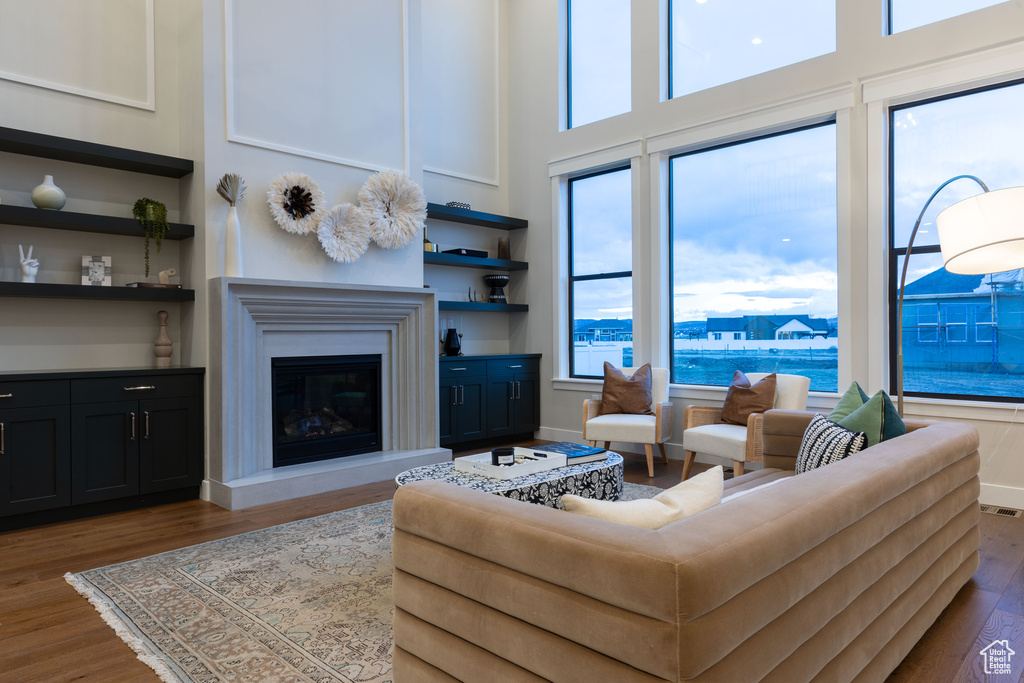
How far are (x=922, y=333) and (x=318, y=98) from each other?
4684mm

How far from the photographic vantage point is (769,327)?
16.5ft

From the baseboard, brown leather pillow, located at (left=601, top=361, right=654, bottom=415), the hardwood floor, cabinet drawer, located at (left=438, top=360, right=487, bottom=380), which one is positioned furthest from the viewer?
cabinet drawer, located at (left=438, top=360, right=487, bottom=380)

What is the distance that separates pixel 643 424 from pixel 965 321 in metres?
2.24

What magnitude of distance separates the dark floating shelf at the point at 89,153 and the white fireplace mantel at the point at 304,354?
35.7 inches

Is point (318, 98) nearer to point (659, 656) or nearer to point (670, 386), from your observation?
point (670, 386)

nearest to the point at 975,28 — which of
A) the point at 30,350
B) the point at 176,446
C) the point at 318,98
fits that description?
the point at 318,98

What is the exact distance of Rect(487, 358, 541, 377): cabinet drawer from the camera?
604 centimetres

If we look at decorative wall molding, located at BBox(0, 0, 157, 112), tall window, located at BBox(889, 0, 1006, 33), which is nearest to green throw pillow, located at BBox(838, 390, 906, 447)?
tall window, located at BBox(889, 0, 1006, 33)

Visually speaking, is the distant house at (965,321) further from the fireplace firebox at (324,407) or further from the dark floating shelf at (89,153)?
the dark floating shelf at (89,153)

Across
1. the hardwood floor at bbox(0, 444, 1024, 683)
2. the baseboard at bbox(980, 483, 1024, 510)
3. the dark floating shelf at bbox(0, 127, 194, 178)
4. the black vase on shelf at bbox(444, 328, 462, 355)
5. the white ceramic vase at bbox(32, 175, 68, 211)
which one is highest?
the dark floating shelf at bbox(0, 127, 194, 178)

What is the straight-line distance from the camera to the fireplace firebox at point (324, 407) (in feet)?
15.0

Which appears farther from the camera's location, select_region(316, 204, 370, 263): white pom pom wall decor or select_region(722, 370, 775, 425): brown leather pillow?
select_region(316, 204, 370, 263): white pom pom wall decor

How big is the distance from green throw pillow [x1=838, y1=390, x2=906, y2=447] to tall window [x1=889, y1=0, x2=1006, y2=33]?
3.14 m

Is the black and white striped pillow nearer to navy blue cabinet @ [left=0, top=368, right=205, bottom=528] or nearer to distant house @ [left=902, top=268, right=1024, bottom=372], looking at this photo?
distant house @ [left=902, top=268, right=1024, bottom=372]
